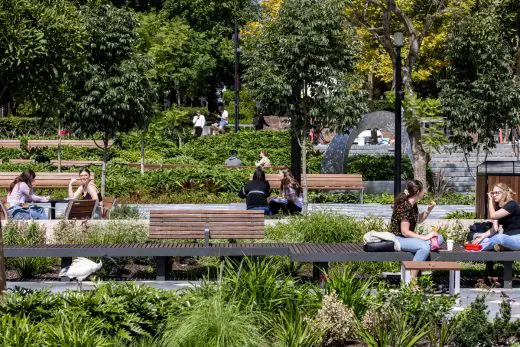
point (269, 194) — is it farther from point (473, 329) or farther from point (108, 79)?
point (473, 329)

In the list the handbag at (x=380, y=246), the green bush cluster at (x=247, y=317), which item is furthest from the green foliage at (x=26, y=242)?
the green bush cluster at (x=247, y=317)

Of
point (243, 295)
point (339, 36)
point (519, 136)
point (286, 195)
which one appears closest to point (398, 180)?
point (286, 195)

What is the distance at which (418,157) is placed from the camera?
27.0 metres

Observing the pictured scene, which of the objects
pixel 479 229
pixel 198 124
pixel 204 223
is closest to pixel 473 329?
pixel 479 229

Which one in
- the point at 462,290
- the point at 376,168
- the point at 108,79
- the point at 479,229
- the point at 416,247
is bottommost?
the point at 462,290

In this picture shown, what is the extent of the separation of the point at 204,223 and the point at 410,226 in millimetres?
2636

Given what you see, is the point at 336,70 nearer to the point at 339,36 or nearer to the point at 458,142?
the point at 339,36

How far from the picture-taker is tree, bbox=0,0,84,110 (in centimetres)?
1266

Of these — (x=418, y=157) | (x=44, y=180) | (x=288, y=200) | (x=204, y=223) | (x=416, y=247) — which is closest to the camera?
(x=416, y=247)

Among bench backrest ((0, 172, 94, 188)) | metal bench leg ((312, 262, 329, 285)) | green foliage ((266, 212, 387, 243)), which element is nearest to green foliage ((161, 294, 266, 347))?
metal bench leg ((312, 262, 329, 285))

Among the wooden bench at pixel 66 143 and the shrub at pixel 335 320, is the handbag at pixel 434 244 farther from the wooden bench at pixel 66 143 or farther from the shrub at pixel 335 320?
the wooden bench at pixel 66 143

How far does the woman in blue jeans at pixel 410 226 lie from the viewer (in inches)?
492

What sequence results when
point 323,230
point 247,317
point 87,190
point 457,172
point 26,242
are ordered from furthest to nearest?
point 457,172
point 87,190
point 323,230
point 26,242
point 247,317

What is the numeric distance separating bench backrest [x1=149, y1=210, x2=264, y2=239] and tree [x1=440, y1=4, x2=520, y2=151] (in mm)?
13401
